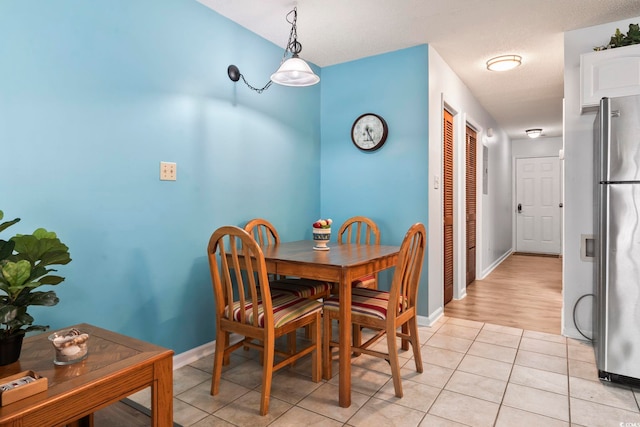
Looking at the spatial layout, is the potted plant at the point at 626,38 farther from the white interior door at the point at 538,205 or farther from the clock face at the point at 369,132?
the white interior door at the point at 538,205

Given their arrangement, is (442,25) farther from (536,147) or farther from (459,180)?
(536,147)

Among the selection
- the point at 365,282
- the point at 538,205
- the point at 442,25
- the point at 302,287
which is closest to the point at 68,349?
the point at 302,287

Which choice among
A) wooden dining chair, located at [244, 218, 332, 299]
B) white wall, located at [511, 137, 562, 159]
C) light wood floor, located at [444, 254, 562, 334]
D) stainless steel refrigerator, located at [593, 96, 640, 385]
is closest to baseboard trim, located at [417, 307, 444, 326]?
light wood floor, located at [444, 254, 562, 334]

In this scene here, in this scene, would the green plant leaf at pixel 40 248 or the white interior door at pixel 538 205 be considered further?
the white interior door at pixel 538 205

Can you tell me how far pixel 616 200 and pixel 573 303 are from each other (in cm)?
118

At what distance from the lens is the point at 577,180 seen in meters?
2.87

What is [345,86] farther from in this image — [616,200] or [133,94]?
[616,200]

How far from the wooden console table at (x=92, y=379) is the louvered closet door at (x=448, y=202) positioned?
3073mm

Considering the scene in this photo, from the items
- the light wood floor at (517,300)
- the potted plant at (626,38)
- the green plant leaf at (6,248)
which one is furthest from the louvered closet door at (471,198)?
the green plant leaf at (6,248)

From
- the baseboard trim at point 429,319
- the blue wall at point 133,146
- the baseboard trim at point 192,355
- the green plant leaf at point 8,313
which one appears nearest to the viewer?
the green plant leaf at point 8,313

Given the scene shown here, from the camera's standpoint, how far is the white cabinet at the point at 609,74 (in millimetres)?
2414

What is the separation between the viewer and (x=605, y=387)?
2.09 m

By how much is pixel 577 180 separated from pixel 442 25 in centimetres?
158

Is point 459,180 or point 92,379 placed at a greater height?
point 459,180
